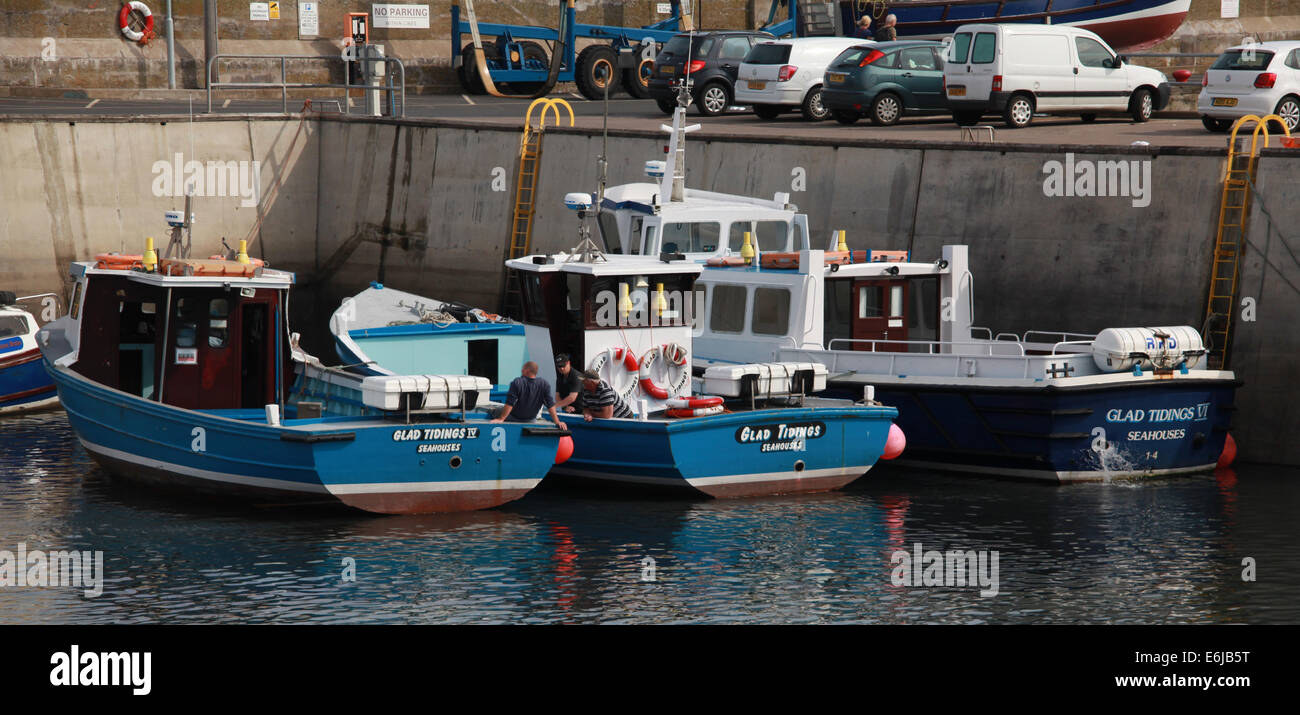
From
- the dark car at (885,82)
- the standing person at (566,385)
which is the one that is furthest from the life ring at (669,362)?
the dark car at (885,82)

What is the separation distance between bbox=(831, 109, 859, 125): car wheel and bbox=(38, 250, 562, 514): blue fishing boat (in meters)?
12.5

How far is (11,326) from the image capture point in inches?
942

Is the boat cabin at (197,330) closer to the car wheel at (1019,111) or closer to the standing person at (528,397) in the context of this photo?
the standing person at (528,397)

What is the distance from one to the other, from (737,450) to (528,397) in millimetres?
2353

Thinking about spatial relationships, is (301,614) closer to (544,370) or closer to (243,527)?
(243,527)

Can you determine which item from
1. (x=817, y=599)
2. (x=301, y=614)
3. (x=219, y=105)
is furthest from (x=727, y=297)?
(x=219, y=105)

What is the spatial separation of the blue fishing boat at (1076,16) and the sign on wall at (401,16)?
1192 cm

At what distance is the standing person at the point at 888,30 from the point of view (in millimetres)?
34938

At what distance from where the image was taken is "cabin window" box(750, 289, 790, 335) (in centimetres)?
2050

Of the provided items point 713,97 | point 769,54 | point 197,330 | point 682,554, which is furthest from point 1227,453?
point 713,97

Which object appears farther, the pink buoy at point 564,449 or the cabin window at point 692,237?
the cabin window at point 692,237

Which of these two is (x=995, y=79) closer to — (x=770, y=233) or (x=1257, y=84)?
(x=1257, y=84)

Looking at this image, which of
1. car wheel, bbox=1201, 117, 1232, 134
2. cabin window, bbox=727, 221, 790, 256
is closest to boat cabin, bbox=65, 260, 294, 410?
cabin window, bbox=727, 221, 790, 256

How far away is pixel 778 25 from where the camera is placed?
3950cm
